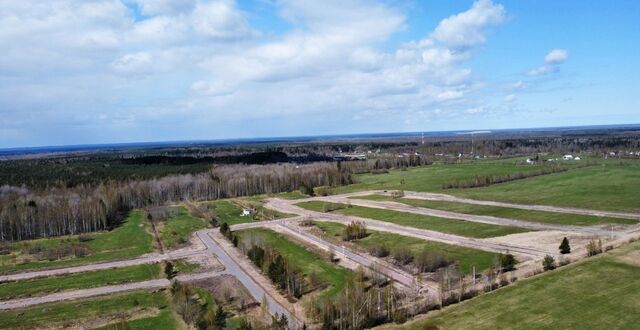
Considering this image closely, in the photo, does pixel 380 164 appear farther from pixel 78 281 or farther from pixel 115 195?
pixel 78 281

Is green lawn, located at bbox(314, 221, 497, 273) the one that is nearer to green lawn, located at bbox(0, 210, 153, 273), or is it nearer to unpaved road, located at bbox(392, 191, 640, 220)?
unpaved road, located at bbox(392, 191, 640, 220)

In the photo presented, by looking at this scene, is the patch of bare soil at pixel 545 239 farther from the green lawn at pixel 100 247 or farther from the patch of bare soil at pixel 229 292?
the green lawn at pixel 100 247

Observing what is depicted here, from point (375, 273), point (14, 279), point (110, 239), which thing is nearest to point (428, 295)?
point (375, 273)

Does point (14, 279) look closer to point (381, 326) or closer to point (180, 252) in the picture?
point (180, 252)

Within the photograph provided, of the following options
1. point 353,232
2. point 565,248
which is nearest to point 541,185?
point 353,232

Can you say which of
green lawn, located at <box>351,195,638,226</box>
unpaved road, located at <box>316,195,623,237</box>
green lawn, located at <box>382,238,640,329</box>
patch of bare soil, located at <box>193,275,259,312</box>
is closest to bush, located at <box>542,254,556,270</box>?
green lawn, located at <box>382,238,640,329</box>

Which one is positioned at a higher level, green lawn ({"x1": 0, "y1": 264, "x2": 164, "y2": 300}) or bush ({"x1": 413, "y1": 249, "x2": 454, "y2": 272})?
bush ({"x1": 413, "y1": 249, "x2": 454, "y2": 272})
